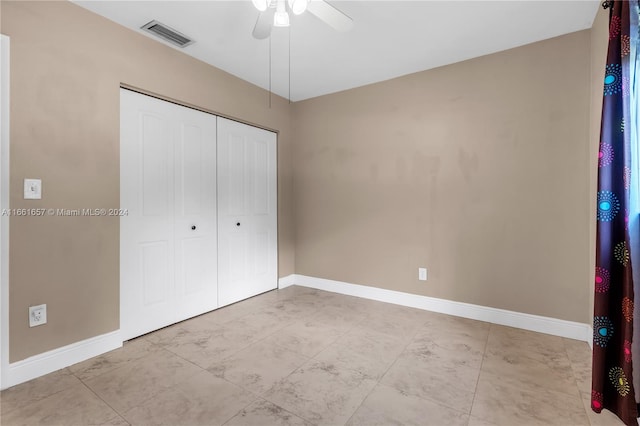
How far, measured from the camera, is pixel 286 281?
4012 millimetres

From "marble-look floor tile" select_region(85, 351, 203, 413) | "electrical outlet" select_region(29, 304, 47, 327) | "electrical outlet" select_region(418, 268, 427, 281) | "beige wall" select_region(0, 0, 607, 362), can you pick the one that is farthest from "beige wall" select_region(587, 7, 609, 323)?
"electrical outlet" select_region(29, 304, 47, 327)

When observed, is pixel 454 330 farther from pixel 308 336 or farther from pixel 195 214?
pixel 195 214

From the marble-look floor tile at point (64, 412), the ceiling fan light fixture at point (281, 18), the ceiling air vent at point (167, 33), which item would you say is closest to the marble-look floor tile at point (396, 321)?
the marble-look floor tile at point (64, 412)

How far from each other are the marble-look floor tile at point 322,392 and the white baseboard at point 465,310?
4.75 feet

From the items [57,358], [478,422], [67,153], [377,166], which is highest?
[377,166]

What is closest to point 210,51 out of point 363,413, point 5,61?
point 5,61

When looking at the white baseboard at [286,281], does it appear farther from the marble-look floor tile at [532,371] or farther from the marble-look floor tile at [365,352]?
the marble-look floor tile at [532,371]

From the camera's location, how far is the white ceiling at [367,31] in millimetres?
2135

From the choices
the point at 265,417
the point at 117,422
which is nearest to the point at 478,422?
the point at 265,417

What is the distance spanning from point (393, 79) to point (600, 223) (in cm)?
245

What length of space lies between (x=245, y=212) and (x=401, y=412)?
8.22 ft

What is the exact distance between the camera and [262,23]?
6.04ft

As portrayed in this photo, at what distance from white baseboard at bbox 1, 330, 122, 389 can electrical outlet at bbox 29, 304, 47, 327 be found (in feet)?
0.70

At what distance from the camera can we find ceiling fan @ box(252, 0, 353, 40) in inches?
64.4
